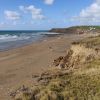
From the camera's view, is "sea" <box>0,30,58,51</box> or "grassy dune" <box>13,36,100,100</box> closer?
"grassy dune" <box>13,36,100,100</box>

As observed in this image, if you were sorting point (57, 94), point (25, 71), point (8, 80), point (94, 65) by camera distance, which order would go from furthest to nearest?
point (25, 71) < point (8, 80) < point (94, 65) < point (57, 94)

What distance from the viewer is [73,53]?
770 inches

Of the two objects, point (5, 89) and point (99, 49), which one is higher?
point (99, 49)

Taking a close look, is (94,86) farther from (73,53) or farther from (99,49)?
(73,53)

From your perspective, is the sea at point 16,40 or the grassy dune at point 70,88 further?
the sea at point 16,40

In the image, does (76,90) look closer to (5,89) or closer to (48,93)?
(48,93)

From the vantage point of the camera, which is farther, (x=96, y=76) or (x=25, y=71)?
(x=25, y=71)

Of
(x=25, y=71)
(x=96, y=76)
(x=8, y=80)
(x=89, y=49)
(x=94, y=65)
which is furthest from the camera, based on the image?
(x=25, y=71)

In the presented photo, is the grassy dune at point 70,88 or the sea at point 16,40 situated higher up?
the grassy dune at point 70,88

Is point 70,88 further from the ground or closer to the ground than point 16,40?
further from the ground

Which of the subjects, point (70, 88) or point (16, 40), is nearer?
point (70, 88)

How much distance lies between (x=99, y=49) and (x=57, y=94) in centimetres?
770

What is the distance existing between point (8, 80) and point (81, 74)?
18.9ft

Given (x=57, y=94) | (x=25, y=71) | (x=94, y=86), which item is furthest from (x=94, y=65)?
(x=25, y=71)
